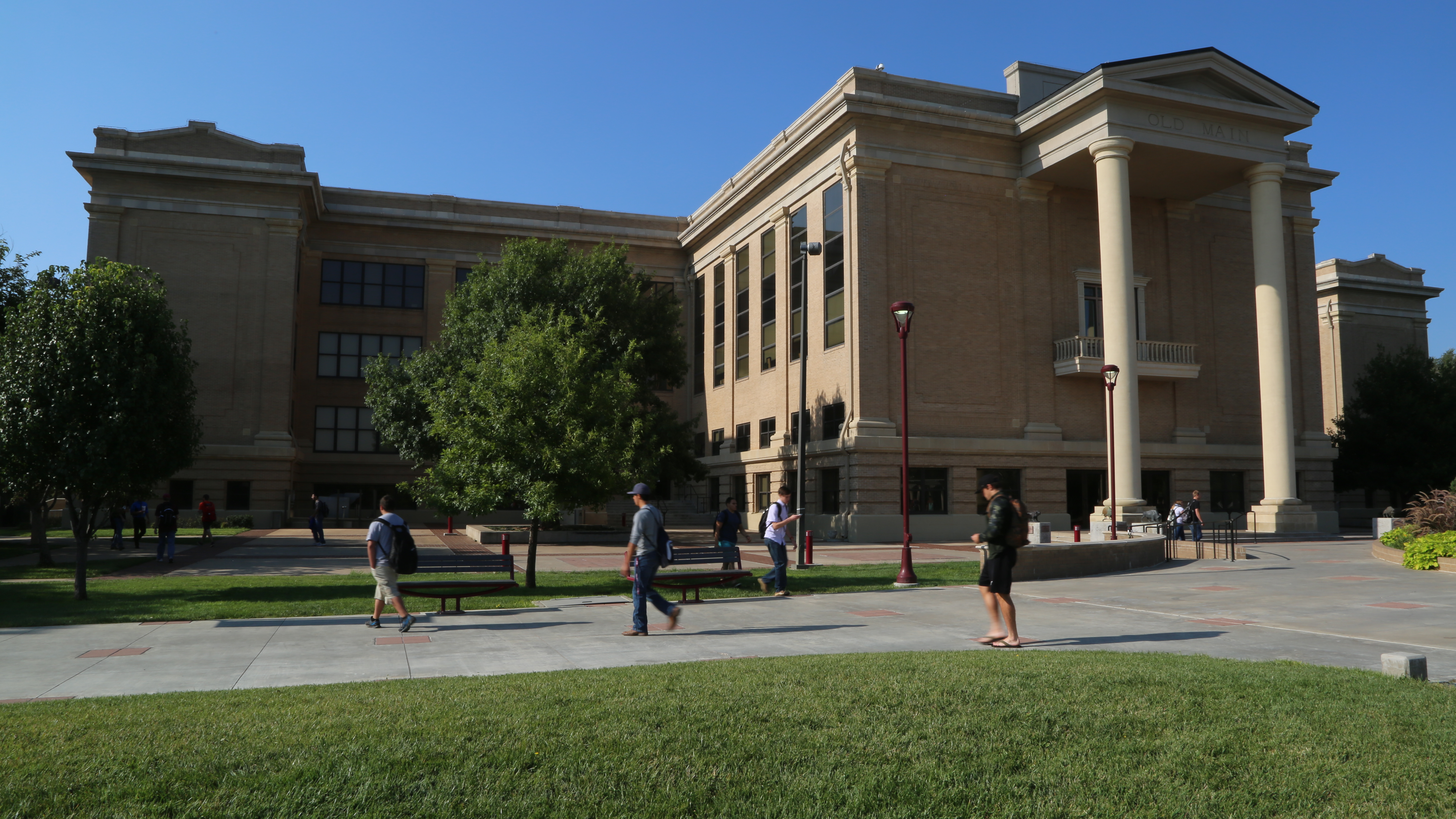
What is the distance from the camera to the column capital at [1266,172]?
38406 mm

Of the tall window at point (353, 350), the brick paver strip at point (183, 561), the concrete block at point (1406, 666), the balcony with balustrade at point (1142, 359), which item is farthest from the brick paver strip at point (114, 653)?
the tall window at point (353, 350)

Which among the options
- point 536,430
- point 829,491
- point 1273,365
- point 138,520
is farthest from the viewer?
point 829,491

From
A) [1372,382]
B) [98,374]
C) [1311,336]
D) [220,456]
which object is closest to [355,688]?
[98,374]

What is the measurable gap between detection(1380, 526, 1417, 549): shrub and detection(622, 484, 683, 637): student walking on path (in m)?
19.1

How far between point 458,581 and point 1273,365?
33.4 metres

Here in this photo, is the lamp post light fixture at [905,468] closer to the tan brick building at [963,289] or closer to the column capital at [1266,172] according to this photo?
the tan brick building at [963,289]

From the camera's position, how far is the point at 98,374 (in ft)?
55.7

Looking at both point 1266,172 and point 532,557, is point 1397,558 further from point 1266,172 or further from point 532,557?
point 1266,172

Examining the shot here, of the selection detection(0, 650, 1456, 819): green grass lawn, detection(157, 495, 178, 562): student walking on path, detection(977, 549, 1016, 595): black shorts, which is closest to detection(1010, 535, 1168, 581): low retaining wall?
detection(977, 549, 1016, 595): black shorts

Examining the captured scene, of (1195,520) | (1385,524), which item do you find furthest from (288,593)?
(1385,524)

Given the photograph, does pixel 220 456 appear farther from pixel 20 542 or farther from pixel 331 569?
pixel 331 569

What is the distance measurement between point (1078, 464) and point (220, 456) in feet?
125

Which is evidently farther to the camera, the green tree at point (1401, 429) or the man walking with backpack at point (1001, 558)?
the green tree at point (1401, 429)

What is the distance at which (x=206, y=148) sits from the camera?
45719mm
